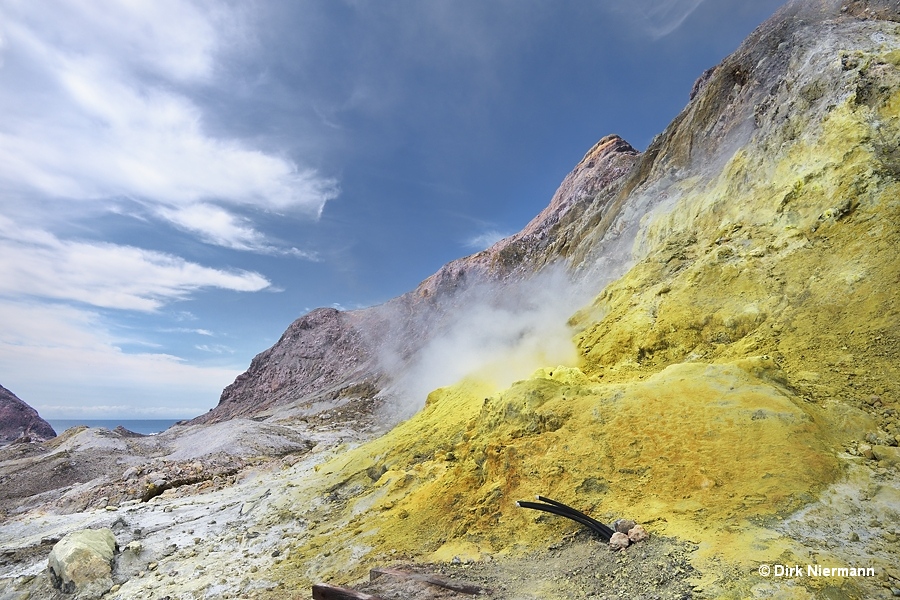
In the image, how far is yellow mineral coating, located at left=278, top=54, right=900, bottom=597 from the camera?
5.91 metres

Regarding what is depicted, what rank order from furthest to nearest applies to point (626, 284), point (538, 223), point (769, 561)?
point (538, 223)
point (626, 284)
point (769, 561)

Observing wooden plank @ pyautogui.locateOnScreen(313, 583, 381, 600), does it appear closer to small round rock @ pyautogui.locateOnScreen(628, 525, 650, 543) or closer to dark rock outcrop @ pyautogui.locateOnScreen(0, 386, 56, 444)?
small round rock @ pyautogui.locateOnScreen(628, 525, 650, 543)

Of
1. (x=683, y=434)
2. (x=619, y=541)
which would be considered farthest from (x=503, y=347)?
(x=619, y=541)

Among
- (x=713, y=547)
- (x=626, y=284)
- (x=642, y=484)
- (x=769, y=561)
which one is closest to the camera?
(x=769, y=561)

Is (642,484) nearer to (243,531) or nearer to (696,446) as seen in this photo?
(696,446)

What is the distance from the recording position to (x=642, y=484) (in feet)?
21.0

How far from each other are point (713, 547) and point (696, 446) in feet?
6.37

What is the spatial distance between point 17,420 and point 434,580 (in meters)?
87.9

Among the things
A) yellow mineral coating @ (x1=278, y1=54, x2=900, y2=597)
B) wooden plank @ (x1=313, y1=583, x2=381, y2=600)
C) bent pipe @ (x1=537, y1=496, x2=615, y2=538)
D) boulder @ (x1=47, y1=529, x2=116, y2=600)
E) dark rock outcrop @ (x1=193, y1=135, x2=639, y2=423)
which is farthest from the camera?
dark rock outcrop @ (x1=193, y1=135, x2=639, y2=423)

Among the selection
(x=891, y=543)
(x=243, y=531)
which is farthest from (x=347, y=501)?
(x=891, y=543)

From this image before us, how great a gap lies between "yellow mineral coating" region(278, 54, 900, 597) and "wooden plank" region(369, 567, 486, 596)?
3.29ft

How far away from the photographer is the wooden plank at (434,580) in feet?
17.0

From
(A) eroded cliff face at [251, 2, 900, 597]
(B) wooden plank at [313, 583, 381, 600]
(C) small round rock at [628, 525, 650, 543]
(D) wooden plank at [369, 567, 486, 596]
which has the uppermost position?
(A) eroded cliff face at [251, 2, 900, 597]

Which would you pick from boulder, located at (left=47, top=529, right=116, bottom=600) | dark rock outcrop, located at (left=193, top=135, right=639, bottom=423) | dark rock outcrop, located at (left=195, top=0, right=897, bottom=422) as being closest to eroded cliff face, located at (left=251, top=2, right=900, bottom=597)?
dark rock outcrop, located at (left=195, top=0, right=897, bottom=422)
